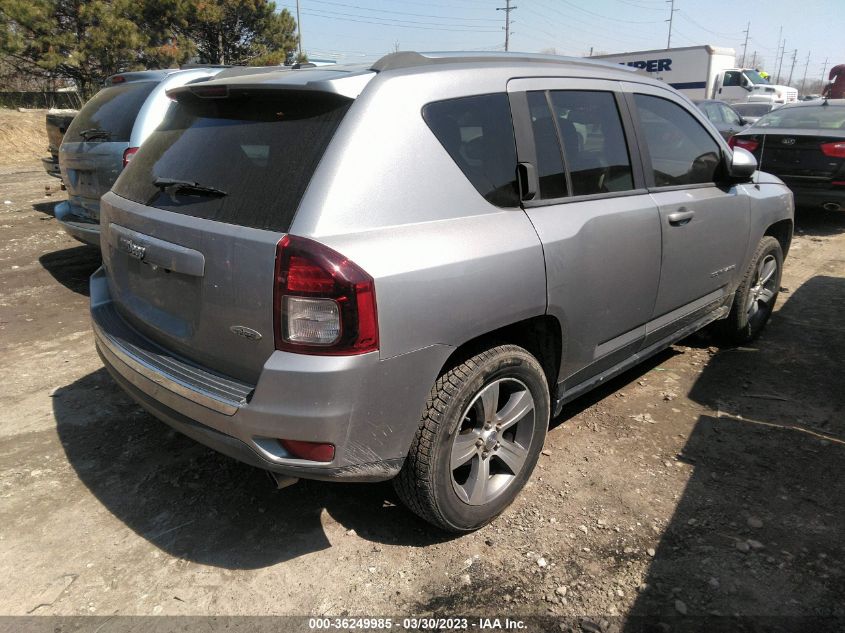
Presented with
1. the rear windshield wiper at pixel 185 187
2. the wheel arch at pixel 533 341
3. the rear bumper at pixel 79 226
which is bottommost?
the rear bumper at pixel 79 226

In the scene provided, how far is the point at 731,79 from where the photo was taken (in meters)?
26.5

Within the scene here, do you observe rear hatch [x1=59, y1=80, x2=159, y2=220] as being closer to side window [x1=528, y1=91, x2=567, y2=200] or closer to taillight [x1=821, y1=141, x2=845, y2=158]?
side window [x1=528, y1=91, x2=567, y2=200]

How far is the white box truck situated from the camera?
25.3 metres

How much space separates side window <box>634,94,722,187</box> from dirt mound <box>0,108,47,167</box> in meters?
19.6

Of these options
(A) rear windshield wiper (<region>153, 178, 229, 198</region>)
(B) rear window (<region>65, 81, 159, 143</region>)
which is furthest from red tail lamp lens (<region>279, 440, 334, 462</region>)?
(B) rear window (<region>65, 81, 159, 143</region>)

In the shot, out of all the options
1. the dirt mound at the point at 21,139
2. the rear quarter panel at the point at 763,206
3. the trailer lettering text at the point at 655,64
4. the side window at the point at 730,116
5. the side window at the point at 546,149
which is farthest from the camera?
the trailer lettering text at the point at 655,64

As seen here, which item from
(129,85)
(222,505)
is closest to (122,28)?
(129,85)

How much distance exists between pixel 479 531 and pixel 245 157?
1.85 m

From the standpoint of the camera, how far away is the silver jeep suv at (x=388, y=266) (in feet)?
6.70

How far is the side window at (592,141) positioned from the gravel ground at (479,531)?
142 cm

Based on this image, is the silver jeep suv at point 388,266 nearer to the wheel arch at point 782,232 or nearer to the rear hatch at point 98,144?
the wheel arch at point 782,232

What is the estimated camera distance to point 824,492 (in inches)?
115

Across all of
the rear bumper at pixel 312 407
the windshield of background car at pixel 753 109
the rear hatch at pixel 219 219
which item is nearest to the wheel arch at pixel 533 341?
the rear bumper at pixel 312 407

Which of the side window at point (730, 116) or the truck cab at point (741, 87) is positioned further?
the truck cab at point (741, 87)
